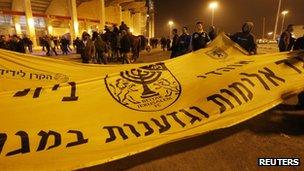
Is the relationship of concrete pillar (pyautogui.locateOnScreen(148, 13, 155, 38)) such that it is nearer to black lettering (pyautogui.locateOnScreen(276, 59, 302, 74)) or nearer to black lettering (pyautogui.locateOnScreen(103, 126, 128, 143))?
black lettering (pyautogui.locateOnScreen(276, 59, 302, 74))

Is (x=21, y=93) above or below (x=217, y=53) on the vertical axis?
below

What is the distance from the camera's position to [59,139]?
3.14 meters

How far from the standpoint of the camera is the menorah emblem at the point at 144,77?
425 cm

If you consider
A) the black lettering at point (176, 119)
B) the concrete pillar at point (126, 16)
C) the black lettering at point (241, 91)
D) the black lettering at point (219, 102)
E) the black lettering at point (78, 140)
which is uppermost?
the concrete pillar at point (126, 16)

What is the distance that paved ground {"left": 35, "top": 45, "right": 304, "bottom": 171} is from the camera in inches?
140

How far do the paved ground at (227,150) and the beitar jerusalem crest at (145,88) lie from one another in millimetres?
718

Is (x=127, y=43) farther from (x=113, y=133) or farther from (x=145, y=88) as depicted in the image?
(x=113, y=133)

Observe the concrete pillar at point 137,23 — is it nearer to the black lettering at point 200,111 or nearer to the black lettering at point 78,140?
the black lettering at point 200,111

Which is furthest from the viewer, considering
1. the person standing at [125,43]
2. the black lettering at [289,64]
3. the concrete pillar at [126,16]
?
the concrete pillar at [126,16]

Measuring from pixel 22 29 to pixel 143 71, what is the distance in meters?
33.3

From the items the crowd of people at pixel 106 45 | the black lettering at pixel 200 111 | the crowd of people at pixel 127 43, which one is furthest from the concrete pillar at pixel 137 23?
the black lettering at pixel 200 111

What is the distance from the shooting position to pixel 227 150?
3938 millimetres

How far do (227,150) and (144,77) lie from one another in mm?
1800

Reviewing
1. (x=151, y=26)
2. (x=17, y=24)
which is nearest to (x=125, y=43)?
(x=17, y=24)
